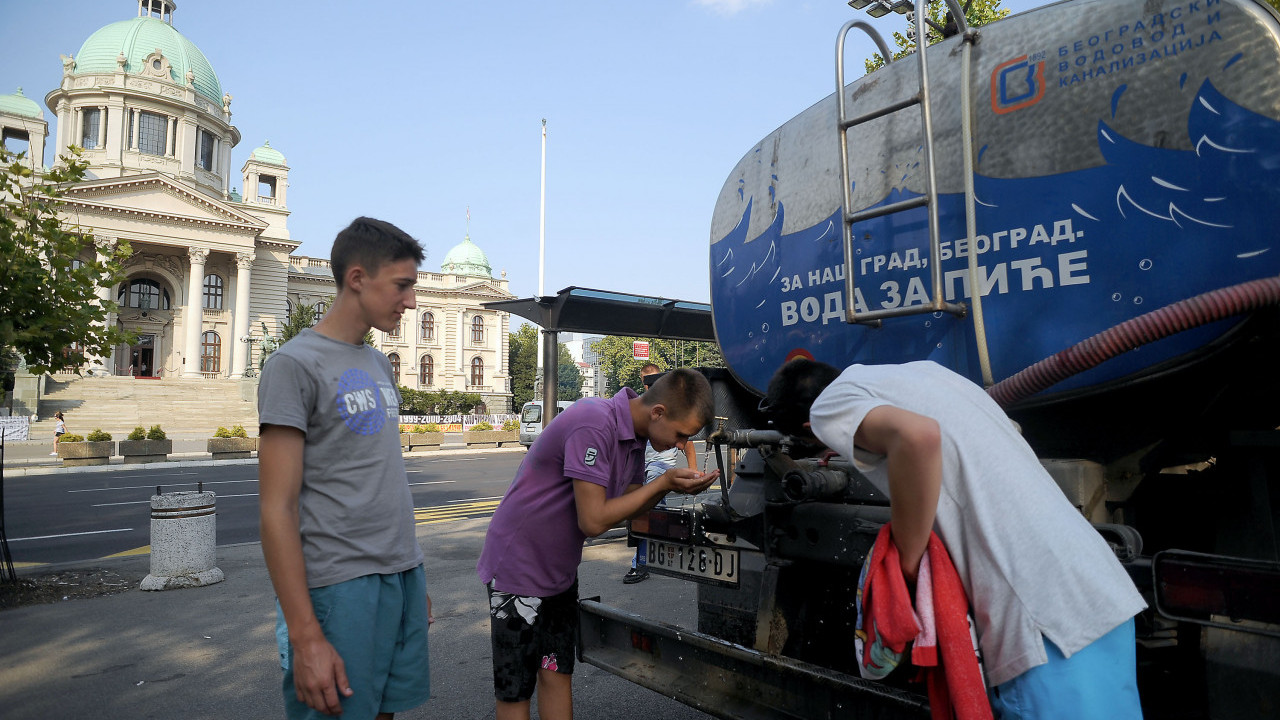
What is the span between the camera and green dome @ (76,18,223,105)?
2112 inches

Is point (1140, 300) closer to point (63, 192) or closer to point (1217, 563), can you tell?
point (1217, 563)

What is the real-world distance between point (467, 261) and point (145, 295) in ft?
99.6

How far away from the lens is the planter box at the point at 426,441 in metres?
27.8

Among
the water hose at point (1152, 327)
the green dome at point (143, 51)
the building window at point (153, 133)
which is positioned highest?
the green dome at point (143, 51)

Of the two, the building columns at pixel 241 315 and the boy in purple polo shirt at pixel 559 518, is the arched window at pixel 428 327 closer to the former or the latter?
the building columns at pixel 241 315

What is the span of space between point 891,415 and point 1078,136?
1693 millimetres

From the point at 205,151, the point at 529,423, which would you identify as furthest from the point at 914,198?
the point at 205,151

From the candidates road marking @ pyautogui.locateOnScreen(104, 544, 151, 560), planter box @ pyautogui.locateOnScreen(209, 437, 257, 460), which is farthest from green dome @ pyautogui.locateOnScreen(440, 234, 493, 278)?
road marking @ pyautogui.locateOnScreen(104, 544, 151, 560)

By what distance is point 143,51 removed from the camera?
54094mm

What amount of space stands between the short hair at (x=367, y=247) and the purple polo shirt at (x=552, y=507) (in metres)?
0.76

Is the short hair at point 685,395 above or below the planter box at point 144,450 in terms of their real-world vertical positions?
above

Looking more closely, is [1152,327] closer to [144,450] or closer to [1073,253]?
[1073,253]

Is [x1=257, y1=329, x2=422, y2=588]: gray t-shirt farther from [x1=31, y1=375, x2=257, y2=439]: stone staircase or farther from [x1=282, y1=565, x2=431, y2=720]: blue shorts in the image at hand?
[x1=31, y1=375, x2=257, y2=439]: stone staircase

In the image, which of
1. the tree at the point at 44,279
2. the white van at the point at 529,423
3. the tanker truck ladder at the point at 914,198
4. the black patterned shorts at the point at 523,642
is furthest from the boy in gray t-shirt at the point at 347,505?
the white van at the point at 529,423
